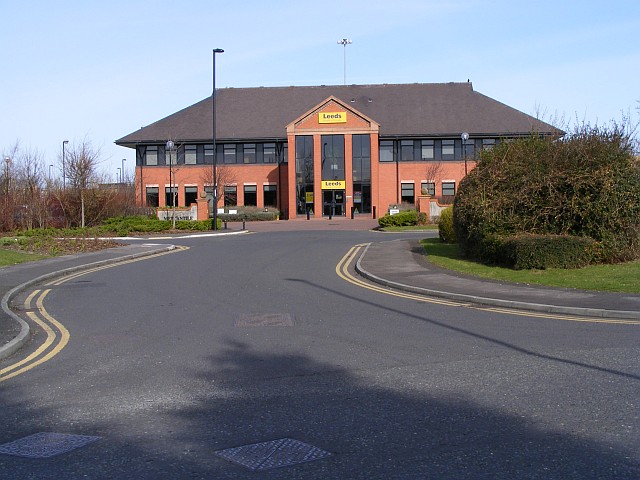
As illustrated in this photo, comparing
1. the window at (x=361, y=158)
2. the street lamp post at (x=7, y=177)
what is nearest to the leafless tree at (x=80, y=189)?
the street lamp post at (x=7, y=177)

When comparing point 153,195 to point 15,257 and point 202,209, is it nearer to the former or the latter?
point 202,209

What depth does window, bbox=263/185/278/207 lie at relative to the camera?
68688 millimetres

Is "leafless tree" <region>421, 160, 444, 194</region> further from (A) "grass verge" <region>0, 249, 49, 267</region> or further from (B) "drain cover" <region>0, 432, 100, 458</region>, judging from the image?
(B) "drain cover" <region>0, 432, 100, 458</region>

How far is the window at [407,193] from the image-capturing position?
66.5m

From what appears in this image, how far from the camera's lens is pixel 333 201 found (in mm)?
64812

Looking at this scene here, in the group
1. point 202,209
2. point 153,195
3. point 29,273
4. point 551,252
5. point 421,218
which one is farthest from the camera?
point 153,195

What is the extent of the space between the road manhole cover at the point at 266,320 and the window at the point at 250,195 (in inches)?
2218

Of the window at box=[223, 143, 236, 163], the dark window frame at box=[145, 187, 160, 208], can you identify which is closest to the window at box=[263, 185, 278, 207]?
the window at box=[223, 143, 236, 163]

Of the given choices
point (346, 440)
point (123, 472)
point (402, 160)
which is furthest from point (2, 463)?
point (402, 160)

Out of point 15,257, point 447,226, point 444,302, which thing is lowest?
point 444,302

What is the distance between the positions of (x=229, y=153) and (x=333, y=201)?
1163cm

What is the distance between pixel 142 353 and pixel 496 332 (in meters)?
5.24

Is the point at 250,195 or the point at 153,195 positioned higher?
the point at 153,195

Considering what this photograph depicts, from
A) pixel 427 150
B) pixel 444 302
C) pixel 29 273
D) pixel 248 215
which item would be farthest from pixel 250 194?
pixel 444 302
